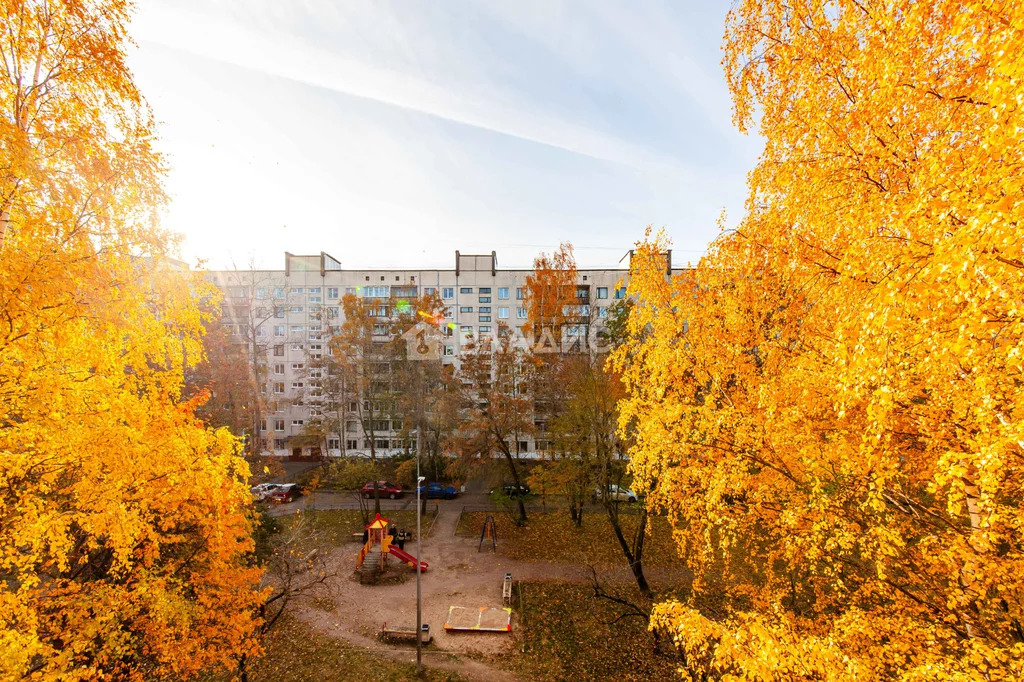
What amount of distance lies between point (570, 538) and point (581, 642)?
7.86m

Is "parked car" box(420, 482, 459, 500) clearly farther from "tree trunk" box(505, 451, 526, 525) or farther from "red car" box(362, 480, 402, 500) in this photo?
"tree trunk" box(505, 451, 526, 525)

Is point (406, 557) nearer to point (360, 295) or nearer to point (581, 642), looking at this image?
point (581, 642)

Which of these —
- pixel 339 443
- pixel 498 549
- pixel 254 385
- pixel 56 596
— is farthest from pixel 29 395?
pixel 339 443

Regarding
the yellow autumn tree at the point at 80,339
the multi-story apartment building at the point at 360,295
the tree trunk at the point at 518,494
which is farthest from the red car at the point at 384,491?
the yellow autumn tree at the point at 80,339

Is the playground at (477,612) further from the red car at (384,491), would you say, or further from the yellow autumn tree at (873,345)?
the yellow autumn tree at (873,345)

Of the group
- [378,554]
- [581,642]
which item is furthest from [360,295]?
[581,642]

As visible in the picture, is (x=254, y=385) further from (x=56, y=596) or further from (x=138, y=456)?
(x=138, y=456)

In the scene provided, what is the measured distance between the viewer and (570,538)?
71.9ft

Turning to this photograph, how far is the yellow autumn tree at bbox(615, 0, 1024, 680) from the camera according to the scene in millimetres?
3070

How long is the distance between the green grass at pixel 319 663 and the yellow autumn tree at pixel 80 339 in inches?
241

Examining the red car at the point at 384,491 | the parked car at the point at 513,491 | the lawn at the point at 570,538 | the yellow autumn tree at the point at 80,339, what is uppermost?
the yellow autumn tree at the point at 80,339

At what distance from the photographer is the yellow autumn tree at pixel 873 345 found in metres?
3.07

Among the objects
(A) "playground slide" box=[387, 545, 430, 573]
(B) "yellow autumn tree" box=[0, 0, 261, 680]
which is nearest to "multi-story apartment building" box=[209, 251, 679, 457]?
(A) "playground slide" box=[387, 545, 430, 573]

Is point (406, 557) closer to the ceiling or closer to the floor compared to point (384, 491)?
closer to the ceiling
